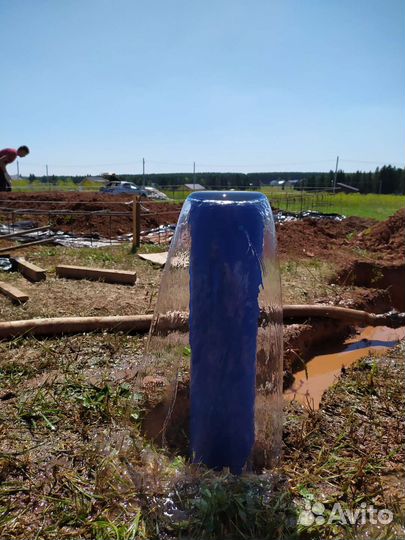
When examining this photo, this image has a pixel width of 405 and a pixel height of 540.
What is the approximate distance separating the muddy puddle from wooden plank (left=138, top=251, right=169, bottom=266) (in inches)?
130

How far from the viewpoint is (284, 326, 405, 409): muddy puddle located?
4227mm

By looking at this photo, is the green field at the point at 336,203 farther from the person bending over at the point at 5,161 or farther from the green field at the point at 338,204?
the person bending over at the point at 5,161

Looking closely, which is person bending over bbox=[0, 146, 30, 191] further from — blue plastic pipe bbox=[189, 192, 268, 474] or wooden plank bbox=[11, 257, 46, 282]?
blue plastic pipe bbox=[189, 192, 268, 474]

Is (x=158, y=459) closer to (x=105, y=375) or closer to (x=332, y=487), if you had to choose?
(x=332, y=487)

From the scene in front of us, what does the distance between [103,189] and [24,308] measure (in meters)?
28.8

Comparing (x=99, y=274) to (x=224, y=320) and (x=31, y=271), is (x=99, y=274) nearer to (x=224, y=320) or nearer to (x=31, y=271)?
(x=31, y=271)

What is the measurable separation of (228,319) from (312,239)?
30.8 feet

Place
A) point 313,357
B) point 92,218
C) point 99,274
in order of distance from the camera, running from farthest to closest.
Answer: point 92,218, point 99,274, point 313,357

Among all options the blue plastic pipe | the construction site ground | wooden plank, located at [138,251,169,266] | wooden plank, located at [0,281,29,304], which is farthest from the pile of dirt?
the blue plastic pipe

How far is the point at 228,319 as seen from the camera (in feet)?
7.54

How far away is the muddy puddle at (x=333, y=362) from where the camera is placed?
166 inches

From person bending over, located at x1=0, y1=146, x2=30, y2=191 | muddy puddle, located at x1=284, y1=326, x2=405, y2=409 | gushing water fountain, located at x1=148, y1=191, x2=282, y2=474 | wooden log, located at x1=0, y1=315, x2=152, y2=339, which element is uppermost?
person bending over, located at x1=0, y1=146, x2=30, y2=191

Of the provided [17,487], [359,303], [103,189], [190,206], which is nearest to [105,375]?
[17,487]

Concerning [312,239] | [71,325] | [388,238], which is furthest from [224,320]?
[388,238]
